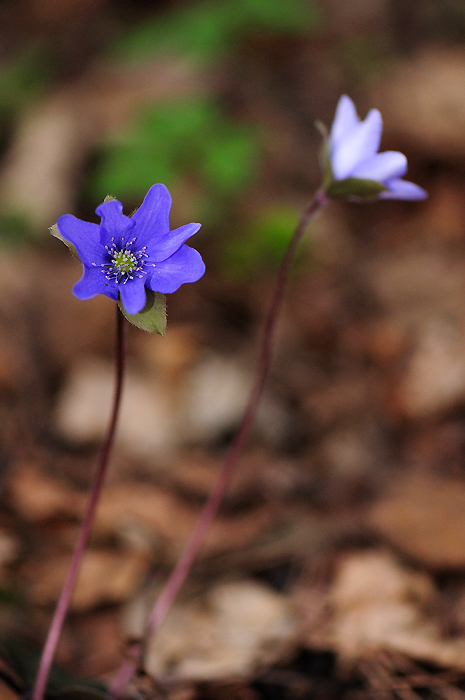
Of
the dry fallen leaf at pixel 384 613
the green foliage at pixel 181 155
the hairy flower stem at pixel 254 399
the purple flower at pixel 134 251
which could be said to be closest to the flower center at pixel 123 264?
the purple flower at pixel 134 251

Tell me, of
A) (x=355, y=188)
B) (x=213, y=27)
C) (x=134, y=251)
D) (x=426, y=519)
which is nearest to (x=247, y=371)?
Answer: (x=426, y=519)

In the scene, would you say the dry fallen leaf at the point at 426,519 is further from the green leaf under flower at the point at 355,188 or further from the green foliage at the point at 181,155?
the green foliage at the point at 181,155

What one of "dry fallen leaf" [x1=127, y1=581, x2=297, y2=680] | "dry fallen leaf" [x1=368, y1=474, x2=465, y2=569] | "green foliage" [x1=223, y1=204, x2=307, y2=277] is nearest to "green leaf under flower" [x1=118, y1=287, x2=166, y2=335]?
"dry fallen leaf" [x1=127, y1=581, x2=297, y2=680]

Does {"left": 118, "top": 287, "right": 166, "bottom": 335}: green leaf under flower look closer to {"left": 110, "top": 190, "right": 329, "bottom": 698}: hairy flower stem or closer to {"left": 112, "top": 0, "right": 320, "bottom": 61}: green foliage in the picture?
{"left": 110, "top": 190, "right": 329, "bottom": 698}: hairy flower stem

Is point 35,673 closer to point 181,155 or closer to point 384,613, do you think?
point 384,613

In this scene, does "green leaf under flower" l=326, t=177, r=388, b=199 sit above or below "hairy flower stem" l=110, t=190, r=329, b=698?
above
